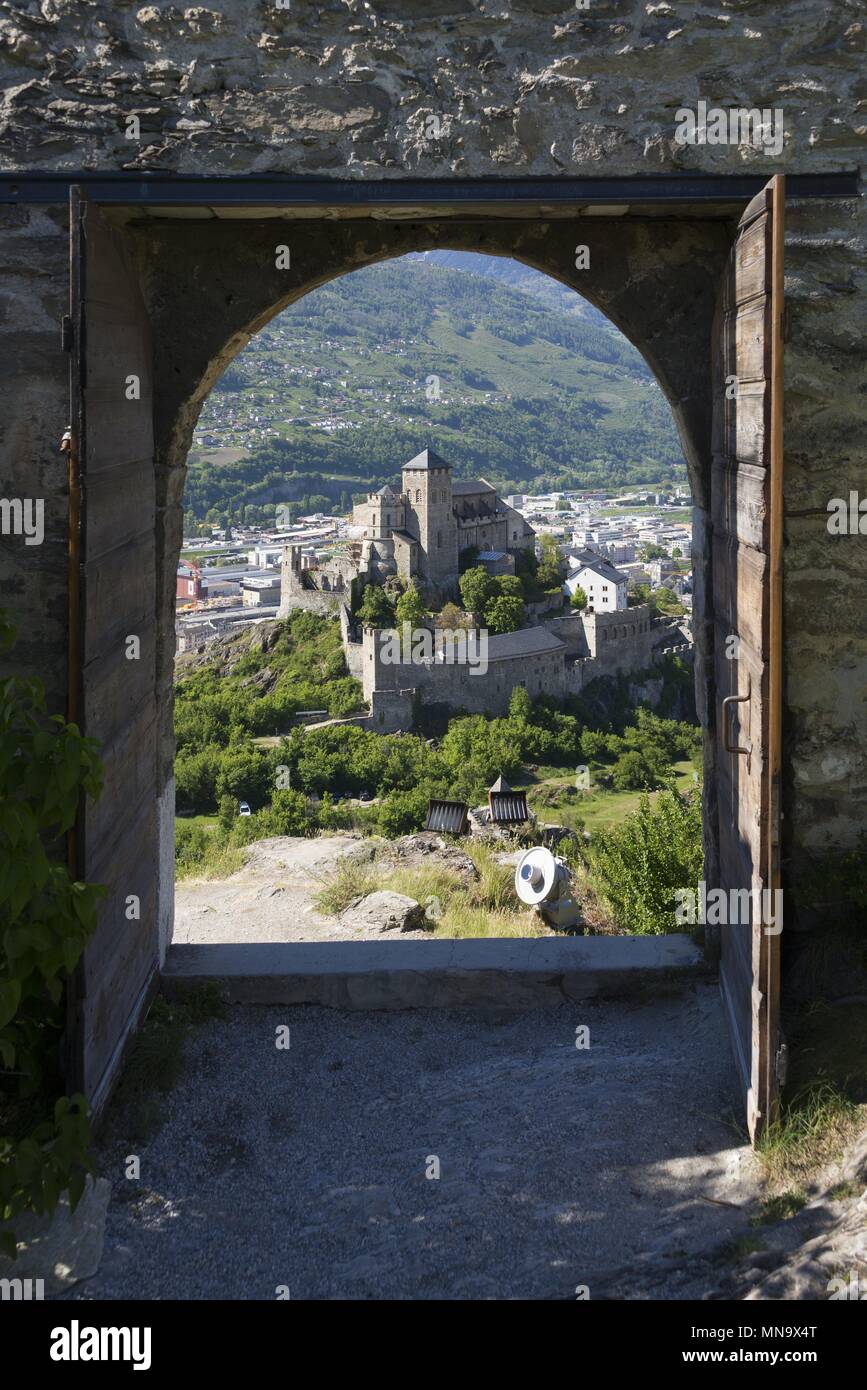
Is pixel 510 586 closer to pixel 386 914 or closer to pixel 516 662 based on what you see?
pixel 516 662

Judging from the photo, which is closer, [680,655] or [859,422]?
[859,422]

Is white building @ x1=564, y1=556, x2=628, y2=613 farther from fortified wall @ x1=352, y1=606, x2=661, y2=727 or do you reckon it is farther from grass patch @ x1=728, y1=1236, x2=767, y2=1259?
grass patch @ x1=728, y1=1236, x2=767, y2=1259

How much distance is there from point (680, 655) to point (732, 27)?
47.6 m

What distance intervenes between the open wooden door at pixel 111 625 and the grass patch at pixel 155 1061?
3.8 inches

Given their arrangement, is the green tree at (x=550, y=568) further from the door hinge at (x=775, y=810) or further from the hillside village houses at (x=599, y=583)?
the door hinge at (x=775, y=810)

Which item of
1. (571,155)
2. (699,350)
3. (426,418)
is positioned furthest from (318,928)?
(426,418)

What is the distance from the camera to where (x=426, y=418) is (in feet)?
243

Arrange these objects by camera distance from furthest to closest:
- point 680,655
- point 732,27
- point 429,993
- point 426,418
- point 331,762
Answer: point 426,418, point 680,655, point 331,762, point 429,993, point 732,27

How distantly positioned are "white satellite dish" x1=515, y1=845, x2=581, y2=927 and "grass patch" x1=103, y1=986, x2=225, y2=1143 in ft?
7.19

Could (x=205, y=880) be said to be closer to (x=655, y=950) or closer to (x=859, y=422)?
(x=655, y=950)

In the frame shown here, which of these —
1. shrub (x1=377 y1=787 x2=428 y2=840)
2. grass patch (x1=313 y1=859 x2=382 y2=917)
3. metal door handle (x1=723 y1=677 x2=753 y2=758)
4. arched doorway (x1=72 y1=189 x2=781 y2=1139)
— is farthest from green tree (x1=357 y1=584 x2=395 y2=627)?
metal door handle (x1=723 y1=677 x2=753 y2=758)

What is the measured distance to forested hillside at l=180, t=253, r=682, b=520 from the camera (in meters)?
63.9

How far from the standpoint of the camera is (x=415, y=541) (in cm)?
5419

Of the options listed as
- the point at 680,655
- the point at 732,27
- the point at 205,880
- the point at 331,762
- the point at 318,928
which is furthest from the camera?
the point at 680,655
